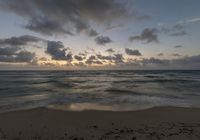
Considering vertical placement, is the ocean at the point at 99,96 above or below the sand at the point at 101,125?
below

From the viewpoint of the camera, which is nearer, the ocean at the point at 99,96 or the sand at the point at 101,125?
the sand at the point at 101,125

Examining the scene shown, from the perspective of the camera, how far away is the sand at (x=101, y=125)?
6180 millimetres

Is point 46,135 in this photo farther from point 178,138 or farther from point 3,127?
point 178,138

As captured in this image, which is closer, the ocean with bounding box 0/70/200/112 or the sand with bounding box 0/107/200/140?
the sand with bounding box 0/107/200/140

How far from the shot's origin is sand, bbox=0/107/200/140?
6.18 m

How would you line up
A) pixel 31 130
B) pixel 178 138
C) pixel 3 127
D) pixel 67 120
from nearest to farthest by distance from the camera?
1. pixel 178 138
2. pixel 31 130
3. pixel 3 127
4. pixel 67 120

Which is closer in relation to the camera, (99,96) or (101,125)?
(101,125)

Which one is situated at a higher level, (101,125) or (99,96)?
(101,125)

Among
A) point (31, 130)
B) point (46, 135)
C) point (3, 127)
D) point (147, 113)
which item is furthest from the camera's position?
point (147, 113)

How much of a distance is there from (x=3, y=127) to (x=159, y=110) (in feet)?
29.0

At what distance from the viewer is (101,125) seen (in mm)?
7559

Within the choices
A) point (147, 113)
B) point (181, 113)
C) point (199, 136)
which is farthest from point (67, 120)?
point (181, 113)

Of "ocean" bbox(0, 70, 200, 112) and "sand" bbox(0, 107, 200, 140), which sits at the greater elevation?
"sand" bbox(0, 107, 200, 140)

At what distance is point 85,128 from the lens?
7.17 meters
